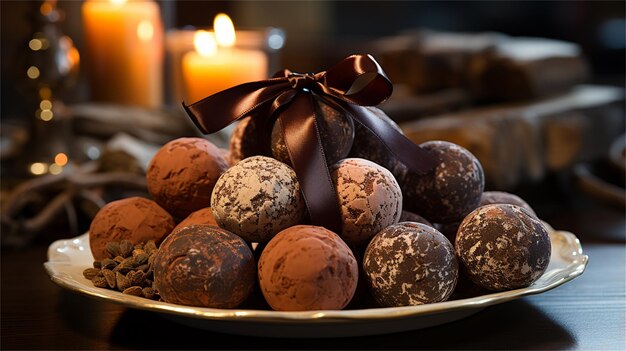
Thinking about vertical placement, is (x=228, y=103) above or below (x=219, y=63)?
above

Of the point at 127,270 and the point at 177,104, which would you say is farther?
the point at 177,104

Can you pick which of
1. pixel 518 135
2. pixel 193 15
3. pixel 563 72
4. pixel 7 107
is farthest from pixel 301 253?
pixel 193 15

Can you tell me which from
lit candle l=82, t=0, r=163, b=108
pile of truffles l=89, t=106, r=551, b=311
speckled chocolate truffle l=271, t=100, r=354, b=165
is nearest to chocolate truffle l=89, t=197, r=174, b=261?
pile of truffles l=89, t=106, r=551, b=311

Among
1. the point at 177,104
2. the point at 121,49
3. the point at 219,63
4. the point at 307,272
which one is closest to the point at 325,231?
the point at 307,272

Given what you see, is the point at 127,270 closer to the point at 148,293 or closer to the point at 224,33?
the point at 148,293

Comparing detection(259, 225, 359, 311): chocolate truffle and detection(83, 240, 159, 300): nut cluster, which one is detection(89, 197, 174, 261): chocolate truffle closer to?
detection(83, 240, 159, 300): nut cluster

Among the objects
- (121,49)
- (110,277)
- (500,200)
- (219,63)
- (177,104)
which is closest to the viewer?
(110,277)
